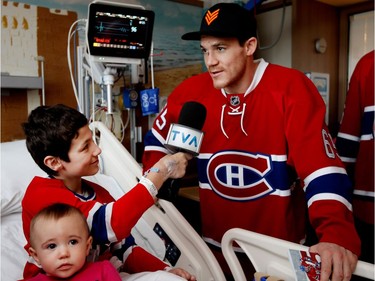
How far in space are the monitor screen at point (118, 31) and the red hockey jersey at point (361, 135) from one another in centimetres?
107

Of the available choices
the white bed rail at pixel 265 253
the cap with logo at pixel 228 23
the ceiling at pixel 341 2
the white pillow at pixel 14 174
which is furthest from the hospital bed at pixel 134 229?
the ceiling at pixel 341 2

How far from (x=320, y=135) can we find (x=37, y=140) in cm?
91

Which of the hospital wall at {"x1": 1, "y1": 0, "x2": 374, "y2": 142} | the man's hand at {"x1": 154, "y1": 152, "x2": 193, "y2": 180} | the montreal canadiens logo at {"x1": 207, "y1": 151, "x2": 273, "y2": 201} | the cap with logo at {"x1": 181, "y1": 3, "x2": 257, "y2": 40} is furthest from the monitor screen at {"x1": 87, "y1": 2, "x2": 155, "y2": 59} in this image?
the man's hand at {"x1": 154, "y1": 152, "x2": 193, "y2": 180}

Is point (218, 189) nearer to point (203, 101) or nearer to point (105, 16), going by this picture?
point (203, 101)

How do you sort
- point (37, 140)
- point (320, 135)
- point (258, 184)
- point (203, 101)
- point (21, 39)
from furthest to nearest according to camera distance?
point (21, 39)
point (203, 101)
point (258, 184)
point (320, 135)
point (37, 140)

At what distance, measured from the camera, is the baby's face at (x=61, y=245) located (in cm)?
99

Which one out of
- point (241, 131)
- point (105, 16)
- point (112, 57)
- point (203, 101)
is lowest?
point (241, 131)

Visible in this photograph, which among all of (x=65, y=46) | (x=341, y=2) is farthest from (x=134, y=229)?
(x=341, y=2)

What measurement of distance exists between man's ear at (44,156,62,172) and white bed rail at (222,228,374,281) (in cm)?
54

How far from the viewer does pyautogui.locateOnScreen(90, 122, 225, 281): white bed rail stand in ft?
4.42

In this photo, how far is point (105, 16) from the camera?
6.35 feet

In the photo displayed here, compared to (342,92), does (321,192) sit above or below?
below

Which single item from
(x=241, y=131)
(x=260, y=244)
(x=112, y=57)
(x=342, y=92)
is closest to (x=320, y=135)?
(x=241, y=131)

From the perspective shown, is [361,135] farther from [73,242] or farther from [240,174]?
[73,242]
